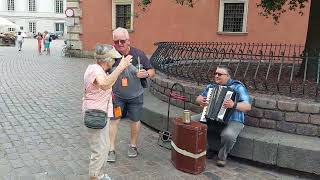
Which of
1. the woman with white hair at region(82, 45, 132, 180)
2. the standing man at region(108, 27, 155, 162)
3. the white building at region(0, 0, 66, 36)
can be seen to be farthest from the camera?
the white building at region(0, 0, 66, 36)

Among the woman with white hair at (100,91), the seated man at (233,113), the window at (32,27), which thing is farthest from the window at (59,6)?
the woman with white hair at (100,91)

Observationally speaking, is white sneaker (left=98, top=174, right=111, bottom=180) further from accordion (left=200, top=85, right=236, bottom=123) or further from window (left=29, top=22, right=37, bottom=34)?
window (left=29, top=22, right=37, bottom=34)

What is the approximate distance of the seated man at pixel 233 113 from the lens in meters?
4.81

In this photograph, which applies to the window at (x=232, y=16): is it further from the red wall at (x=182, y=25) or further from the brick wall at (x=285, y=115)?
the brick wall at (x=285, y=115)

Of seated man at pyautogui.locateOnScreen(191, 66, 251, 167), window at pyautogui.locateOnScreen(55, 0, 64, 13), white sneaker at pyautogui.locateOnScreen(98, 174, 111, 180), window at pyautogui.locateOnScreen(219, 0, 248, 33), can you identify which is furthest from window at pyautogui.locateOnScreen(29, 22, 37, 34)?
white sneaker at pyautogui.locateOnScreen(98, 174, 111, 180)

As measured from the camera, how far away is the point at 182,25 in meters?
16.9

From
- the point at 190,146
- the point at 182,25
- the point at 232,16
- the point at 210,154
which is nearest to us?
the point at 190,146

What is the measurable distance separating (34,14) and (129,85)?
60356 millimetres

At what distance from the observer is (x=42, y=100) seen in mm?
8523

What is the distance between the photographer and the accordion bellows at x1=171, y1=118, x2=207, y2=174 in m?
4.59

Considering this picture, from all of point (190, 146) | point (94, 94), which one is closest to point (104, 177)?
point (94, 94)

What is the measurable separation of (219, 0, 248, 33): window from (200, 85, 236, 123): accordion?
11.4m

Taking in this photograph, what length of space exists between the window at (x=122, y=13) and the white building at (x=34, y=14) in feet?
142

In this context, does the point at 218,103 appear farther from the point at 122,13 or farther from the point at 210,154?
the point at 122,13
